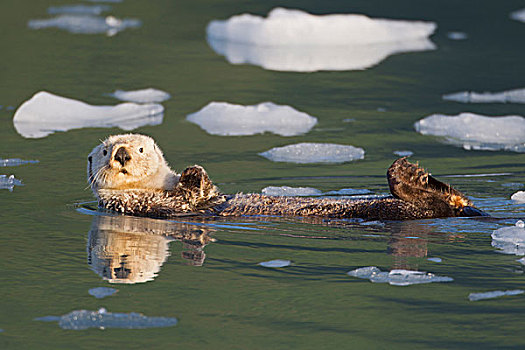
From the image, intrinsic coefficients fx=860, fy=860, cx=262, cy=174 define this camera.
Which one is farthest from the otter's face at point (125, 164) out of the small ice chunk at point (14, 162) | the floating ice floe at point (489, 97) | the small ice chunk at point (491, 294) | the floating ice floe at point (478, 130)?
the floating ice floe at point (489, 97)

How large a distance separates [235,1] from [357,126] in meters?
7.99

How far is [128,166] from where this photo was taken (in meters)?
→ 5.64

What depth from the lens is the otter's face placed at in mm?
5605

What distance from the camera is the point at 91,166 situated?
5.84 m

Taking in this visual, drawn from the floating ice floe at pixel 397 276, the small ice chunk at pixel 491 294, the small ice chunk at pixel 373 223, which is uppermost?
the small ice chunk at pixel 373 223

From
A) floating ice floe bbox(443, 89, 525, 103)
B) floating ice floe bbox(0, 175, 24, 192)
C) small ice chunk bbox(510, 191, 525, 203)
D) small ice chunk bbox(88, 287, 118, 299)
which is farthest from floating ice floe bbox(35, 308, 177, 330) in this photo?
floating ice floe bbox(443, 89, 525, 103)

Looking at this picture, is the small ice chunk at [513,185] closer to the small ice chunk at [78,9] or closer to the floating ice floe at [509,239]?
the floating ice floe at [509,239]

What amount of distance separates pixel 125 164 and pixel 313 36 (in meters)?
7.55

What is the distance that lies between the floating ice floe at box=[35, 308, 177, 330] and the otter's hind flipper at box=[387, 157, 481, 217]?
1946 millimetres

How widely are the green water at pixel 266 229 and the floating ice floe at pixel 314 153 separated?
0.15m

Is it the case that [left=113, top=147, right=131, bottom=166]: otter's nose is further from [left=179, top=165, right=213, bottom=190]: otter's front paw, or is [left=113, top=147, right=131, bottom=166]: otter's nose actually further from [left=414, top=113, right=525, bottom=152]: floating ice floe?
[left=414, top=113, right=525, bottom=152]: floating ice floe

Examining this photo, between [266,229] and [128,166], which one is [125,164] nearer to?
[128,166]

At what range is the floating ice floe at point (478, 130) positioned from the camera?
761 centimetres

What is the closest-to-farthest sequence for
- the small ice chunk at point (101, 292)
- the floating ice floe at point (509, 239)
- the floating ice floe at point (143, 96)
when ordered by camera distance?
the small ice chunk at point (101, 292)
the floating ice floe at point (509, 239)
the floating ice floe at point (143, 96)
